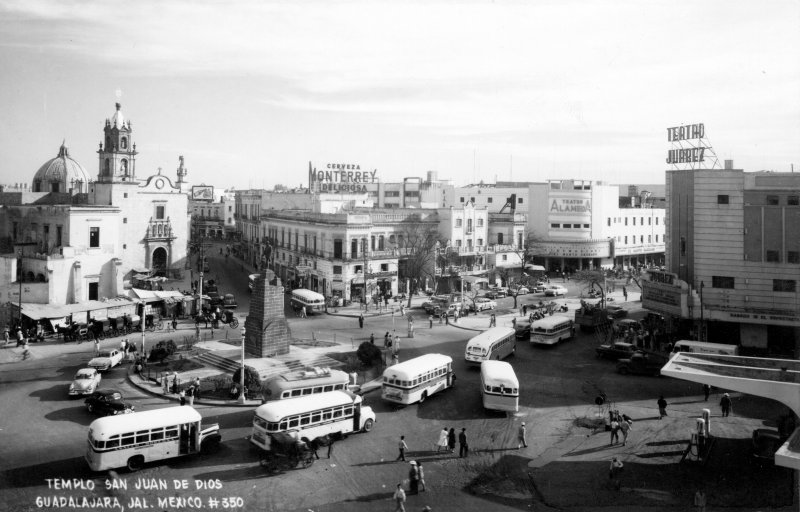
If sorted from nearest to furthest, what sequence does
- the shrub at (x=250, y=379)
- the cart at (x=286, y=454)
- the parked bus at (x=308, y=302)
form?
the cart at (x=286, y=454)
the shrub at (x=250, y=379)
the parked bus at (x=308, y=302)

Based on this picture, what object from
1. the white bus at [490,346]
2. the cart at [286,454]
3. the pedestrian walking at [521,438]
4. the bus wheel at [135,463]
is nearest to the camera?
the bus wheel at [135,463]

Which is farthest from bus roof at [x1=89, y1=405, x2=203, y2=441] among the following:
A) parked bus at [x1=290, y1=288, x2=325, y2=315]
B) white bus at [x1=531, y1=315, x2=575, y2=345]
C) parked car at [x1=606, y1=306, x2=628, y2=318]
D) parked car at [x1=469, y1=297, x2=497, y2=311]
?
parked car at [x1=606, y1=306, x2=628, y2=318]

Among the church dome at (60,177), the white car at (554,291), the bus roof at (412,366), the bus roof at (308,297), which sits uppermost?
the church dome at (60,177)

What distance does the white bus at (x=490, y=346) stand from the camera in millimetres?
37250

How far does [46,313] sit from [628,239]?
74488mm

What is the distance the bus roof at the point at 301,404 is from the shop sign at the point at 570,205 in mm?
64267

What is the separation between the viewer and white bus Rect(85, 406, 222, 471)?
22.1 meters

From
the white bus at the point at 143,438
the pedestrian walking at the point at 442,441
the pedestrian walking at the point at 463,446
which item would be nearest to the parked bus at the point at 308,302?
the white bus at the point at 143,438

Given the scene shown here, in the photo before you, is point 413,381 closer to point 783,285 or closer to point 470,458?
point 470,458

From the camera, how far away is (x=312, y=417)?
25234 mm

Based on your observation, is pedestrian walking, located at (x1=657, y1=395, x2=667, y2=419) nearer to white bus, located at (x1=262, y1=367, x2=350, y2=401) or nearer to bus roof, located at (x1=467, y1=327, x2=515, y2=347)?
bus roof, located at (x1=467, y1=327, x2=515, y2=347)

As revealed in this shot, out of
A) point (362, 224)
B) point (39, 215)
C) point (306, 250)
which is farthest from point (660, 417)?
point (39, 215)

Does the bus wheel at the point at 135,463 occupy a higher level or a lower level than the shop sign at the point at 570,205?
lower

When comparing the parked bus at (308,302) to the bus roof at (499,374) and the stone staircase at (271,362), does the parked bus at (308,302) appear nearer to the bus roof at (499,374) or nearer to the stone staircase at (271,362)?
the stone staircase at (271,362)
